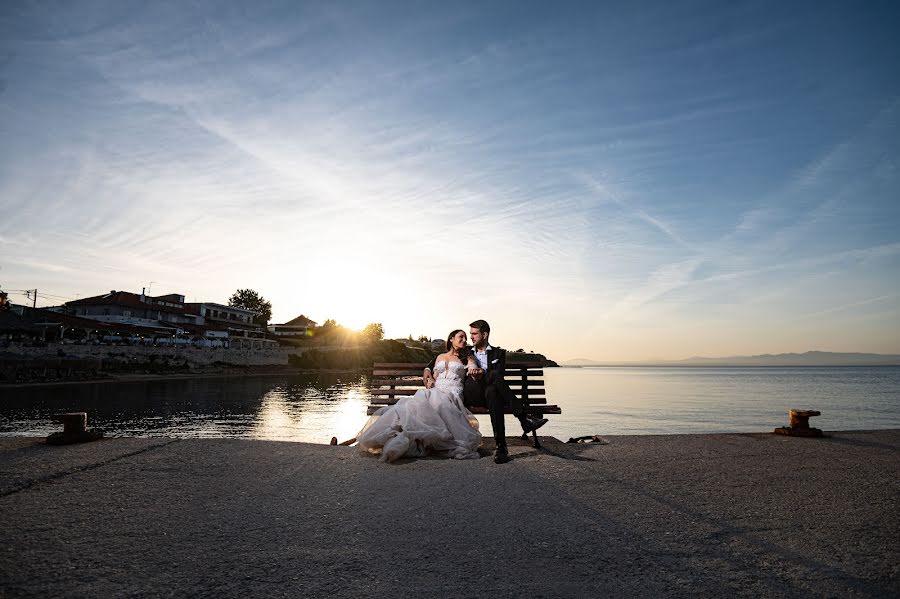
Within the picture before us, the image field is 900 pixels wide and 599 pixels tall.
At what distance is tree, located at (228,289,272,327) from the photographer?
472ft

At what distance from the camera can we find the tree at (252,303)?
143925mm

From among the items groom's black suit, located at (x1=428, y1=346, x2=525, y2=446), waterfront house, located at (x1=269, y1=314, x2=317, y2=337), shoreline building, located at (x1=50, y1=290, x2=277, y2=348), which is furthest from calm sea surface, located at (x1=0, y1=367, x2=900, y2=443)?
waterfront house, located at (x1=269, y1=314, x2=317, y2=337)

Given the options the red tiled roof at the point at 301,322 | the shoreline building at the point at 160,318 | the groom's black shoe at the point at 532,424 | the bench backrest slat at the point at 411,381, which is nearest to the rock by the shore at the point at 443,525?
the groom's black shoe at the point at 532,424

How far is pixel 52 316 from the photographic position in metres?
68.8

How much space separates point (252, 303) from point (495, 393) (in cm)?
14751

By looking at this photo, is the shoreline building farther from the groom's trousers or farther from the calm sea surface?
the groom's trousers

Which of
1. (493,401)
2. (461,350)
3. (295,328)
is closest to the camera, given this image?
(493,401)

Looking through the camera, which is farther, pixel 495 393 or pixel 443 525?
pixel 495 393

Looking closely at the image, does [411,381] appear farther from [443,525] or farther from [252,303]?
[252,303]

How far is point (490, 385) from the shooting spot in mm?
9328

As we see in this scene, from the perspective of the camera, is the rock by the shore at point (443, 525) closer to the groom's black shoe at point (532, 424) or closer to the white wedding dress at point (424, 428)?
the white wedding dress at point (424, 428)

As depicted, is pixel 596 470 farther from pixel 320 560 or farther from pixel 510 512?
pixel 320 560

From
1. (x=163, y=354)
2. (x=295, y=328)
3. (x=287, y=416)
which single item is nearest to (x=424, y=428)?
(x=287, y=416)

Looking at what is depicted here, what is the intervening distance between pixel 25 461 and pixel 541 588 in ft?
25.9
